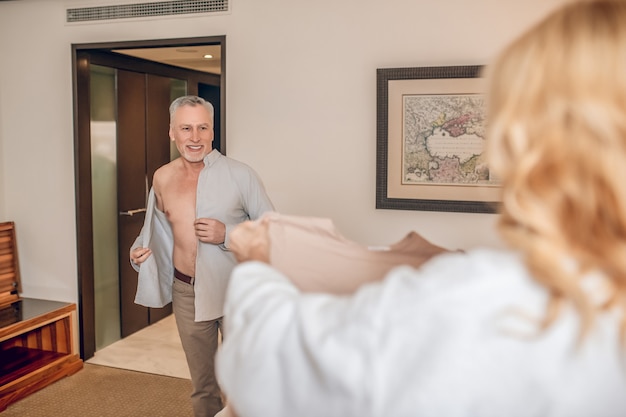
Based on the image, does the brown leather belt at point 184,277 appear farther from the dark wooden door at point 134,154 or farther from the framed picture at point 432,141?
the dark wooden door at point 134,154

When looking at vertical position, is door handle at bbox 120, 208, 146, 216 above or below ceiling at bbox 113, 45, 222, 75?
below

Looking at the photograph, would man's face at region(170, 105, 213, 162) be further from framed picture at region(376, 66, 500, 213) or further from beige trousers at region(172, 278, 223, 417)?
framed picture at region(376, 66, 500, 213)

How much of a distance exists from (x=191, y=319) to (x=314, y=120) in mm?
1261

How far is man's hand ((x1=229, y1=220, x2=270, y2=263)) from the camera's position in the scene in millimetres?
1341

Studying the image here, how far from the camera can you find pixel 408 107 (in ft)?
10.9

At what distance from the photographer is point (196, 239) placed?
312 cm

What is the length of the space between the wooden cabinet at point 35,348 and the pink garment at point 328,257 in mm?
2813

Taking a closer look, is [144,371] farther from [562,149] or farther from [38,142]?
[562,149]

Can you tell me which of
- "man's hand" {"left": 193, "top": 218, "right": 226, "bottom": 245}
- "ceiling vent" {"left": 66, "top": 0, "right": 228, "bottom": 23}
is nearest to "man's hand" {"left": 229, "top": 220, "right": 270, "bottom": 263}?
"man's hand" {"left": 193, "top": 218, "right": 226, "bottom": 245}

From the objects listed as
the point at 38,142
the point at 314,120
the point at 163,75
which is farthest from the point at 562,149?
the point at 163,75

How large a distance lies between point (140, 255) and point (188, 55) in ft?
9.11

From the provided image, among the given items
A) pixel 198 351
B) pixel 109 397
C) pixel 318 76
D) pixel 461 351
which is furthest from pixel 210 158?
pixel 461 351

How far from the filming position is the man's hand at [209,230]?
2.86 meters

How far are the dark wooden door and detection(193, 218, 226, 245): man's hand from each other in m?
1.94
